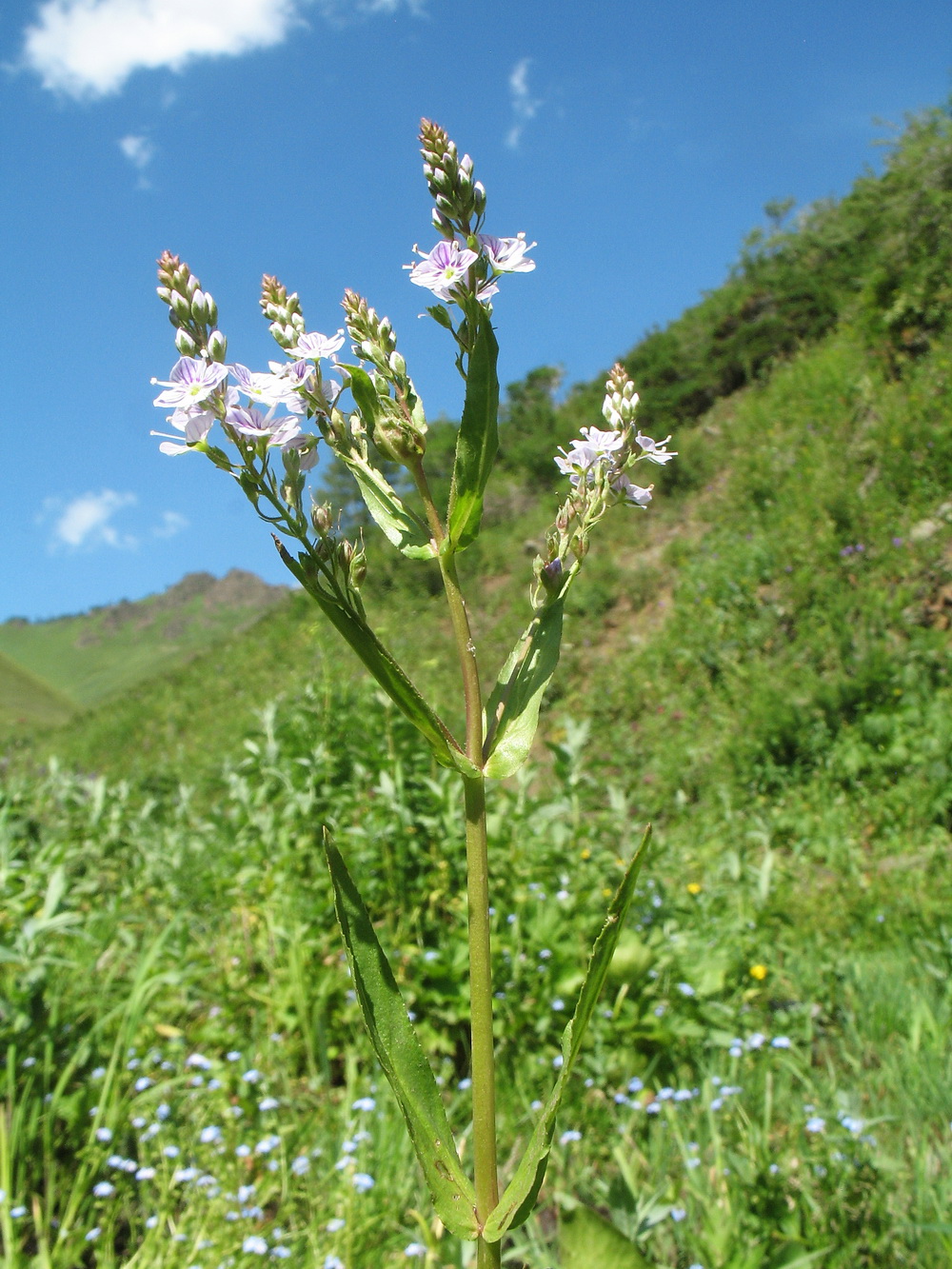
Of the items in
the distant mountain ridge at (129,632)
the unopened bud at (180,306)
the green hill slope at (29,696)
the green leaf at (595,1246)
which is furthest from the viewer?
the distant mountain ridge at (129,632)

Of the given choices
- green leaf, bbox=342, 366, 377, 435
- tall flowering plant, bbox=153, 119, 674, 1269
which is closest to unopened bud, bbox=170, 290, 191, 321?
tall flowering plant, bbox=153, 119, 674, 1269

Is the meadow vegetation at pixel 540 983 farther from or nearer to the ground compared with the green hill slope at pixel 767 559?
nearer to the ground

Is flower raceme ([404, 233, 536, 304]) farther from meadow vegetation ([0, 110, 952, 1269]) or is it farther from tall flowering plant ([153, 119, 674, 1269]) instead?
meadow vegetation ([0, 110, 952, 1269])

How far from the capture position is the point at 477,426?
1108 mm

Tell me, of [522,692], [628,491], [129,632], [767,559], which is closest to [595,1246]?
[522,692]

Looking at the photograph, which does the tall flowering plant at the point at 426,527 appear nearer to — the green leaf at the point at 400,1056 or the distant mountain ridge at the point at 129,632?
the green leaf at the point at 400,1056

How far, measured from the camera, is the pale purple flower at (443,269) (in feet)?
3.54

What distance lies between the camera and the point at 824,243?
1752 cm

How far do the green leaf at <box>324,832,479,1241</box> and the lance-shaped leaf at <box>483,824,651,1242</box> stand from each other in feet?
0.17

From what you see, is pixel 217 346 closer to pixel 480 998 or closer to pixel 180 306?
pixel 180 306

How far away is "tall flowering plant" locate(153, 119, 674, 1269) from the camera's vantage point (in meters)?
1.04

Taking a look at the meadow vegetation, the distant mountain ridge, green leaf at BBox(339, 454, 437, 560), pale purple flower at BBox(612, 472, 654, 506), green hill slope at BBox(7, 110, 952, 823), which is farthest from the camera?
the distant mountain ridge

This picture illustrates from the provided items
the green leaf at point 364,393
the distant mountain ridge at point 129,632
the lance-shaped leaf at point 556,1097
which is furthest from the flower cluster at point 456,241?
the distant mountain ridge at point 129,632

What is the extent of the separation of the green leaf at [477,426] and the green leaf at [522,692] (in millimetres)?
178
